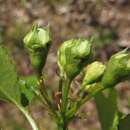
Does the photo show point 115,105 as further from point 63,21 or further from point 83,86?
point 63,21

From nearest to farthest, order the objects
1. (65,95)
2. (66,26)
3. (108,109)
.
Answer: (65,95)
(108,109)
(66,26)

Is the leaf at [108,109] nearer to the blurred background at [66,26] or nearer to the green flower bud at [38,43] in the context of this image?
the green flower bud at [38,43]

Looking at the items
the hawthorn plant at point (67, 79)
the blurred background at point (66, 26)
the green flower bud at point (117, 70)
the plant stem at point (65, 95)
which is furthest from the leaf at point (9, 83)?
the blurred background at point (66, 26)

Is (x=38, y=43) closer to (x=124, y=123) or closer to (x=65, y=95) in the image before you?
(x=65, y=95)

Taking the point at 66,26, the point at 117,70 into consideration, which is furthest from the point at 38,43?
the point at 66,26

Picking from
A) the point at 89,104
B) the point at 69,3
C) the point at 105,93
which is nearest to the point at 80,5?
the point at 69,3
